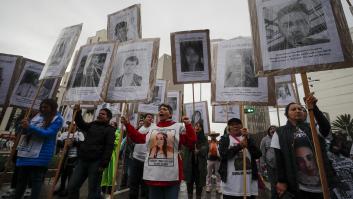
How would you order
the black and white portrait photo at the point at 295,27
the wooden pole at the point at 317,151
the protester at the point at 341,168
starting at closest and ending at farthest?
the wooden pole at the point at 317,151 < the black and white portrait photo at the point at 295,27 < the protester at the point at 341,168

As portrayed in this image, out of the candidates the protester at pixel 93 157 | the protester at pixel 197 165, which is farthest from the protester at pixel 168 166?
the protester at pixel 197 165

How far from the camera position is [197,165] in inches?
230

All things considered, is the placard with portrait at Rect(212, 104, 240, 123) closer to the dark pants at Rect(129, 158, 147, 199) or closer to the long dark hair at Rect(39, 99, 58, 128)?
the dark pants at Rect(129, 158, 147, 199)

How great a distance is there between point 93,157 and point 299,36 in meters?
3.54

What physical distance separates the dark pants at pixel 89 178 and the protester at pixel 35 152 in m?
0.48

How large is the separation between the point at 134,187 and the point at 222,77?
276 cm

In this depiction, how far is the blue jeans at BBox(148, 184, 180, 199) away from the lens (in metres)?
3.17

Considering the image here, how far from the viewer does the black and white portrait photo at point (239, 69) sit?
4359mm

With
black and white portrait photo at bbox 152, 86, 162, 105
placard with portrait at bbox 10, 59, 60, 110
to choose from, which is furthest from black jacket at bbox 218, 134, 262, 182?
placard with portrait at bbox 10, 59, 60, 110

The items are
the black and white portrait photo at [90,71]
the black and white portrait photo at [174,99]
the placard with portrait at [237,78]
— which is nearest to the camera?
the placard with portrait at [237,78]

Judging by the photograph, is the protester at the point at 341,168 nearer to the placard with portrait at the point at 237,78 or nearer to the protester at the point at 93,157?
the placard with portrait at the point at 237,78

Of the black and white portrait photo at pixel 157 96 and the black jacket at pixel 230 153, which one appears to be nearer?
the black jacket at pixel 230 153

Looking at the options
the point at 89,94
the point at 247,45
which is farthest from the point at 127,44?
the point at 247,45

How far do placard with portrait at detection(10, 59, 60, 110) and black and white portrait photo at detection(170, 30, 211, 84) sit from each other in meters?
3.32
